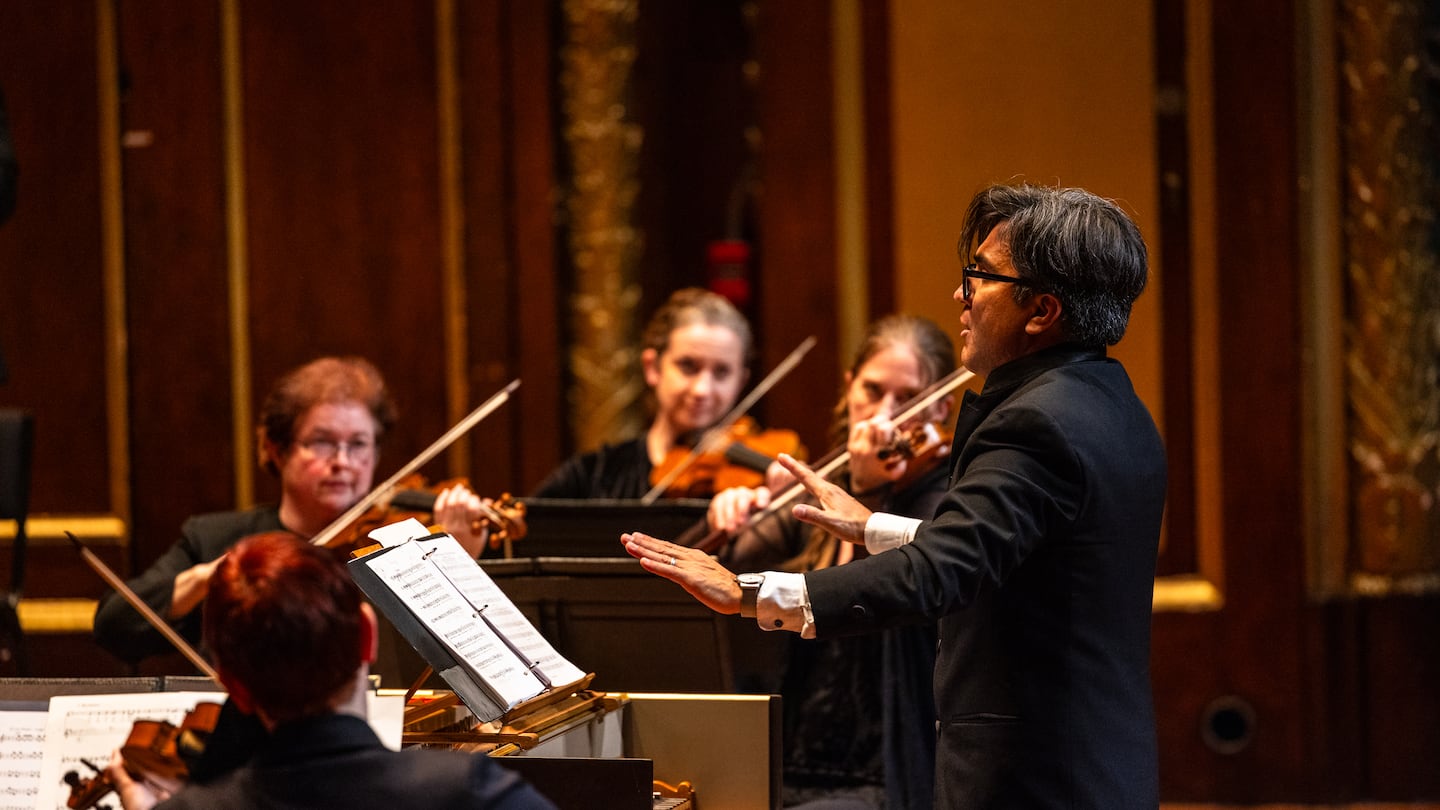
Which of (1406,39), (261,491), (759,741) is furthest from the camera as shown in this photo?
(261,491)

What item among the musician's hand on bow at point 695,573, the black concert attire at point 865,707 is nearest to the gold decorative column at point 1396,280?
the black concert attire at point 865,707

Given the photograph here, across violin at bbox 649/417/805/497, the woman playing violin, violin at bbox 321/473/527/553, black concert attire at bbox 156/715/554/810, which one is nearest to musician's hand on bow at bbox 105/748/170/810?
black concert attire at bbox 156/715/554/810

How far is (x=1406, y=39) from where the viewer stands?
3.74m

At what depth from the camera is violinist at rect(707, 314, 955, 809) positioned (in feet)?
7.87

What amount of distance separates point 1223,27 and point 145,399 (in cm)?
299

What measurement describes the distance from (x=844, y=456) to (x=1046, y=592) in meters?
0.94

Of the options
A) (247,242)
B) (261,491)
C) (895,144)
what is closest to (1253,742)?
(895,144)

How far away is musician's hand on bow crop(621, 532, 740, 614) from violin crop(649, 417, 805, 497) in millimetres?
1540

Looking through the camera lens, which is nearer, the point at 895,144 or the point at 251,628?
the point at 251,628

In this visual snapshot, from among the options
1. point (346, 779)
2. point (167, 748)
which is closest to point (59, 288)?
point (167, 748)

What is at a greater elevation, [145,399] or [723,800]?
[145,399]

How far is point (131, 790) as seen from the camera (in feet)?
4.93

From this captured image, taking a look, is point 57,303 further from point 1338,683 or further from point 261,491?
point 1338,683

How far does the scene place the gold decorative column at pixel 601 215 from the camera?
13.4ft
